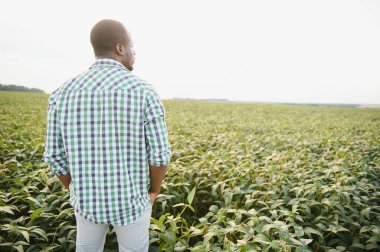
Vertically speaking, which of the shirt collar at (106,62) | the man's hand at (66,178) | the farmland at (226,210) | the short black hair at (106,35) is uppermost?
the short black hair at (106,35)

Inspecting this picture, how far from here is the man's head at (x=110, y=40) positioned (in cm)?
134

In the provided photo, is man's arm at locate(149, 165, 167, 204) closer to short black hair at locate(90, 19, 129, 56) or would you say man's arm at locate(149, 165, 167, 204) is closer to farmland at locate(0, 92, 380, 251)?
farmland at locate(0, 92, 380, 251)

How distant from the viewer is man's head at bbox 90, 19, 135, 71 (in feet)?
A: 4.41

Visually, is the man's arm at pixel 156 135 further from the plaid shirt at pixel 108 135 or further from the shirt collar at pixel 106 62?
the shirt collar at pixel 106 62

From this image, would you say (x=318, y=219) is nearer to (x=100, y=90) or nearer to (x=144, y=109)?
(x=144, y=109)

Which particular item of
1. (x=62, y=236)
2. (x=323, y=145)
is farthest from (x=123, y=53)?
(x=323, y=145)

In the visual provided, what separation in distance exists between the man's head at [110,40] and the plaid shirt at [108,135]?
5cm

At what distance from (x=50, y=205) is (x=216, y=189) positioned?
198 centimetres

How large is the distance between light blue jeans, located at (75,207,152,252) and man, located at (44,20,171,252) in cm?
3

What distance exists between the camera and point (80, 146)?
1349mm

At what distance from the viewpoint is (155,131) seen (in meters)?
1.36

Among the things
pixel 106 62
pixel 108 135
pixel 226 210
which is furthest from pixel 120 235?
pixel 226 210

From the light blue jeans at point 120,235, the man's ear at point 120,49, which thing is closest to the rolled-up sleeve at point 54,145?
the light blue jeans at point 120,235

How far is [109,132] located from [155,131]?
0.25 m
